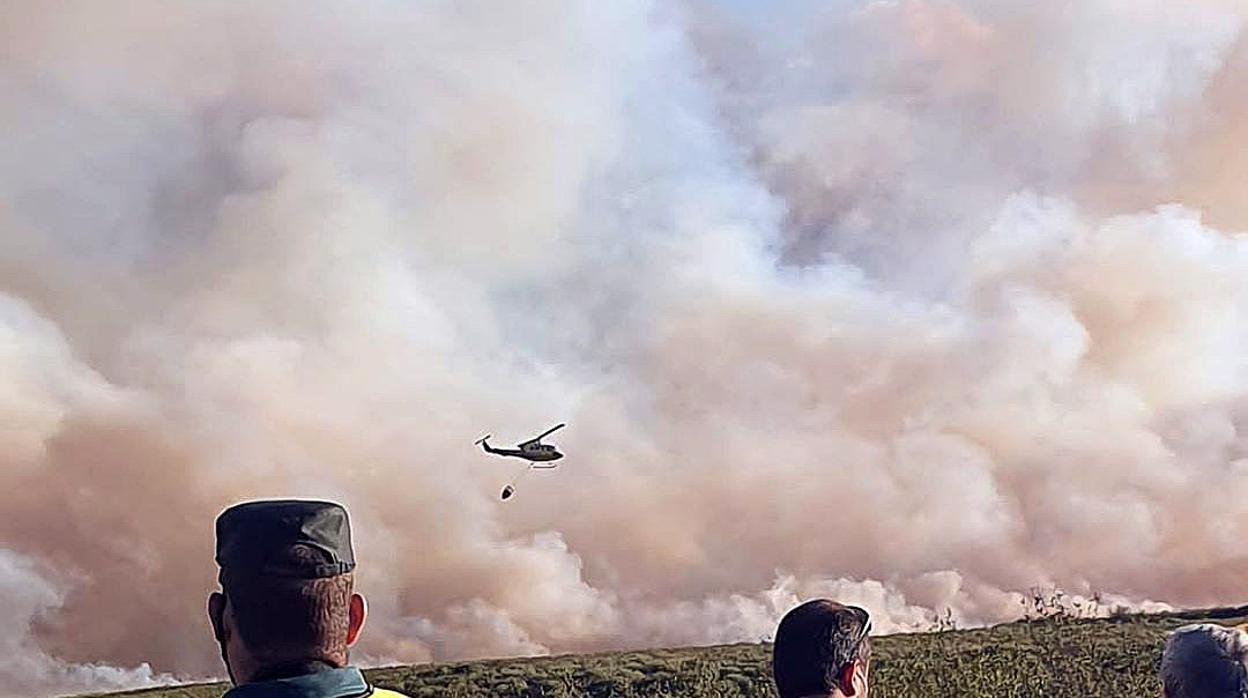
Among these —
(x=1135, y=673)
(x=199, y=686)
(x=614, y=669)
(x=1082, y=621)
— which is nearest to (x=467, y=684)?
(x=614, y=669)

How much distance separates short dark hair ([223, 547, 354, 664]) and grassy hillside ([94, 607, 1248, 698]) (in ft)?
76.1

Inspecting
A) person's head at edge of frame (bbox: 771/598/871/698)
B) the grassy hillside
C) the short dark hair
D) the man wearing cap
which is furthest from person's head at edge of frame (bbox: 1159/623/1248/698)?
the grassy hillside

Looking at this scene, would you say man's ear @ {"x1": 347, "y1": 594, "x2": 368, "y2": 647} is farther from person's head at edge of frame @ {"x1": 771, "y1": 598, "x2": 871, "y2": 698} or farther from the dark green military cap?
person's head at edge of frame @ {"x1": 771, "y1": 598, "x2": 871, "y2": 698}

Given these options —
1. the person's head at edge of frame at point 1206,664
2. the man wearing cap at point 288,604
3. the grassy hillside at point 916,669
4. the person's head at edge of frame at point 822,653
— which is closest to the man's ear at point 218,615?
the man wearing cap at point 288,604

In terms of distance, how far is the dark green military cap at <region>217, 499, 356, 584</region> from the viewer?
3.91 m

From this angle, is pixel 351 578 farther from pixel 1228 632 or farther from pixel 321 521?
pixel 1228 632

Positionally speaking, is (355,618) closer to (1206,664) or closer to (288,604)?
(288,604)

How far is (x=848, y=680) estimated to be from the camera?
4832mm

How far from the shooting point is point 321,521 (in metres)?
3.98

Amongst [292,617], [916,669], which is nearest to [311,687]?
[292,617]

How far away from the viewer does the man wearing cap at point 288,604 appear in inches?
152

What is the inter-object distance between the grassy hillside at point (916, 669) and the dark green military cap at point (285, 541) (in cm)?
2316

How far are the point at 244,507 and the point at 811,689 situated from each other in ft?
5.86

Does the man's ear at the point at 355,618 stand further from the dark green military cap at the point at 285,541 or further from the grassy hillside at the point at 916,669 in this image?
the grassy hillside at the point at 916,669
